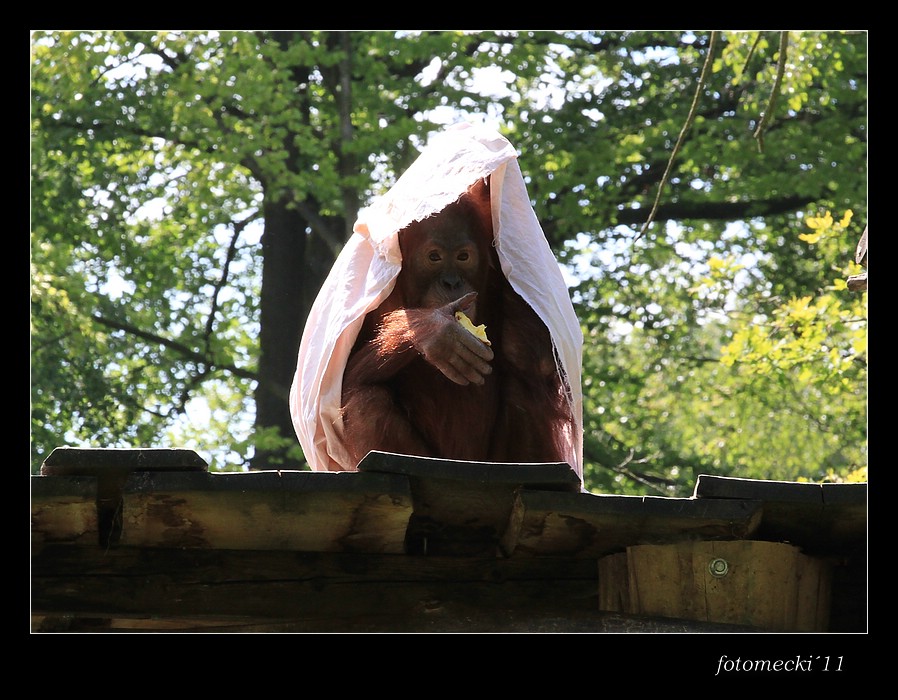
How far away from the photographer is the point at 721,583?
2.97 m

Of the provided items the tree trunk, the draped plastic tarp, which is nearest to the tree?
the tree trunk

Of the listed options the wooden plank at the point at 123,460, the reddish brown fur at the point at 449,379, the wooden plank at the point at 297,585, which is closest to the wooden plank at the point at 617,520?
the wooden plank at the point at 297,585

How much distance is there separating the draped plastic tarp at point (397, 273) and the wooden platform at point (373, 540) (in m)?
1.12

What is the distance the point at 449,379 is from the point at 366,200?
9.40m

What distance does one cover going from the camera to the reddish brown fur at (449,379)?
13.5 feet

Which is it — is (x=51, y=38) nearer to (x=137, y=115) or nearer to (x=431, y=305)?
(x=137, y=115)

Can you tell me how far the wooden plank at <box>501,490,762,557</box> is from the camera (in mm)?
2840

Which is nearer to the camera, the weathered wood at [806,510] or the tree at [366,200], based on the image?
the weathered wood at [806,510]

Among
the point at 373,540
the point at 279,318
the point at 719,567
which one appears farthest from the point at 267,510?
the point at 279,318

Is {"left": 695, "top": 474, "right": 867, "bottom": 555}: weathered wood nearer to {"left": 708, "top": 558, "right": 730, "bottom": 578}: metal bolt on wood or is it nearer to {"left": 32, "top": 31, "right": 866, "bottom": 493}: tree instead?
{"left": 708, "top": 558, "right": 730, "bottom": 578}: metal bolt on wood

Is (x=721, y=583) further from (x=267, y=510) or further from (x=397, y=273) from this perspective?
(x=397, y=273)

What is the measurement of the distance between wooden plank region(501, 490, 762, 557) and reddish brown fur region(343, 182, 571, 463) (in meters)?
1.07

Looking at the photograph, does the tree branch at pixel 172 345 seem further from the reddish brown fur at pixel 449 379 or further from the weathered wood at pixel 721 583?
the weathered wood at pixel 721 583
